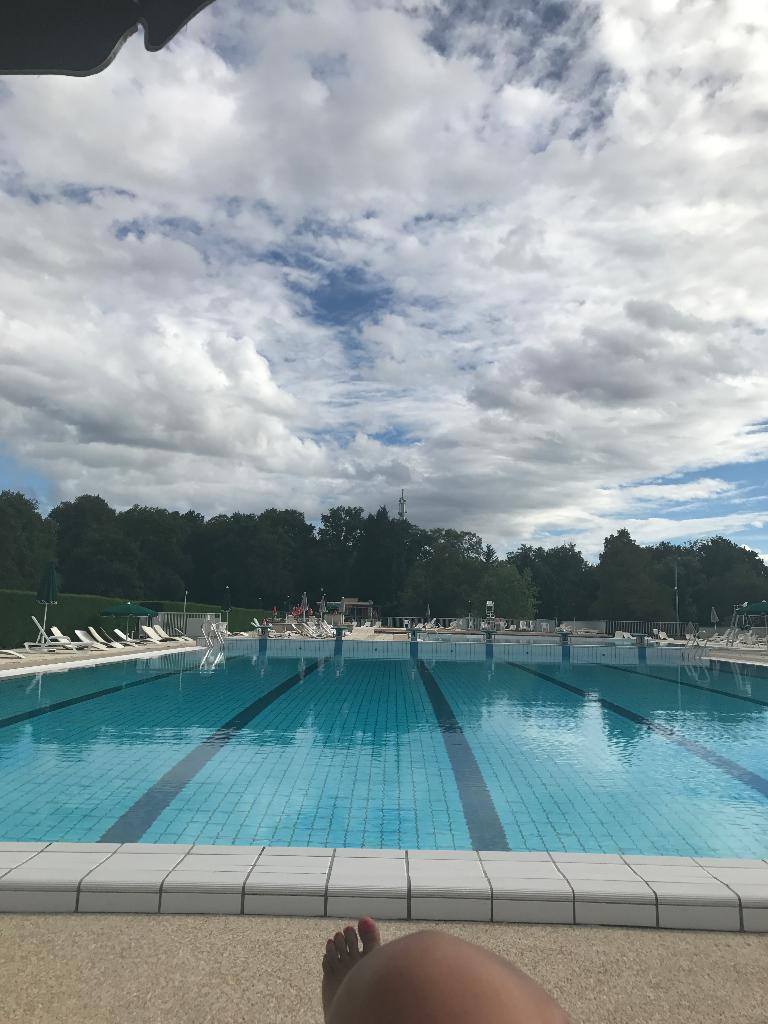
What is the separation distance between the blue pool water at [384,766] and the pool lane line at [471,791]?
26 mm

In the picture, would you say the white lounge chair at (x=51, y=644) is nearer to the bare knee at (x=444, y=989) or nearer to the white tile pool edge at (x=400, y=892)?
the white tile pool edge at (x=400, y=892)

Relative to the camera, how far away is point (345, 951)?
1.49 meters

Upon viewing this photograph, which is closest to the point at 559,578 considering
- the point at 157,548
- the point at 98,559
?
the point at 157,548

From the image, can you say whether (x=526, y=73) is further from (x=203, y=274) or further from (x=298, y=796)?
(x=203, y=274)

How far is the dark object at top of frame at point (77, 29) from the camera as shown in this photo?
148 cm

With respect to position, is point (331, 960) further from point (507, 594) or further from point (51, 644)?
point (507, 594)

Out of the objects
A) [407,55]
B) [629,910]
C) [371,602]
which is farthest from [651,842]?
[371,602]

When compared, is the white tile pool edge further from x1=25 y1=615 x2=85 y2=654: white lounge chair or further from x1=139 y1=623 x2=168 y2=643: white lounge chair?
x1=139 y1=623 x2=168 y2=643: white lounge chair

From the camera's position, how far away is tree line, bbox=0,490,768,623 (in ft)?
153

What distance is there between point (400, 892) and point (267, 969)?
66cm

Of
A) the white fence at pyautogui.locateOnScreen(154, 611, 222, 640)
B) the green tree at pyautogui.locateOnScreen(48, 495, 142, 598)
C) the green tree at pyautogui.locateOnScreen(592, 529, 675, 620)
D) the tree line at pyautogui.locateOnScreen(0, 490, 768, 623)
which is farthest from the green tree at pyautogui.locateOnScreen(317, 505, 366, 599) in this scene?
the white fence at pyautogui.locateOnScreen(154, 611, 222, 640)

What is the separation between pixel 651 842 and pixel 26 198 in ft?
35.3

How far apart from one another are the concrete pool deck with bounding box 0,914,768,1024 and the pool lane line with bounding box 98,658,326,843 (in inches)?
110

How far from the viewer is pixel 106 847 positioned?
3.48 meters
